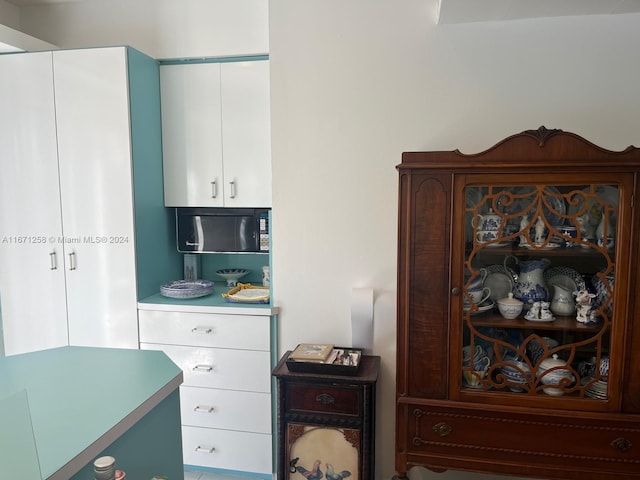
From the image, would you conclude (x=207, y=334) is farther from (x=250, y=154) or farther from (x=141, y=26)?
(x=141, y=26)

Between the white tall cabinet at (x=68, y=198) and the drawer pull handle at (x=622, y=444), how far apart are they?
2.21m

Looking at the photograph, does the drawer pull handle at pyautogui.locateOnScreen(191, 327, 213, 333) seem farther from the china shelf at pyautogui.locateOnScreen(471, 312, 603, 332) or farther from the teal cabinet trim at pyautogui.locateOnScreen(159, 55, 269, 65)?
the teal cabinet trim at pyautogui.locateOnScreen(159, 55, 269, 65)

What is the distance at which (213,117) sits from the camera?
2496mm

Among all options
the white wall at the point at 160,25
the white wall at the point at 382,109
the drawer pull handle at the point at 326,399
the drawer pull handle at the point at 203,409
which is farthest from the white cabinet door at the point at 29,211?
the drawer pull handle at the point at 326,399

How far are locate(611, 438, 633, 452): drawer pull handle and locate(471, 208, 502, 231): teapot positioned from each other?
93 cm

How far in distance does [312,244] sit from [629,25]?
65.4 inches

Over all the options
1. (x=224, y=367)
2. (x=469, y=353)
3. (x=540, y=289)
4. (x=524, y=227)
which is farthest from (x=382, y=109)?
(x=224, y=367)

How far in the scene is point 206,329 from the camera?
233 cm

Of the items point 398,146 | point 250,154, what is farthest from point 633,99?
point 250,154

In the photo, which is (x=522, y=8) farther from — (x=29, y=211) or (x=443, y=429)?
(x=29, y=211)

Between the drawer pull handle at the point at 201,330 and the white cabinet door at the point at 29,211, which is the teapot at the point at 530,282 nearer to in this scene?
the drawer pull handle at the point at 201,330

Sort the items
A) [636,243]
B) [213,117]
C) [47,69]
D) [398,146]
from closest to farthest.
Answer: [636,243]
[398,146]
[47,69]
[213,117]

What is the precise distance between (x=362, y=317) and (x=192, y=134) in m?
1.36

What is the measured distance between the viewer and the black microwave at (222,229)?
Answer: 2576 mm
